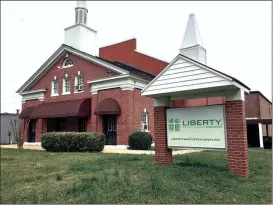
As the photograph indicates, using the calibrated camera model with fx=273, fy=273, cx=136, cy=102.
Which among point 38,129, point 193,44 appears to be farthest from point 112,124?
point 193,44

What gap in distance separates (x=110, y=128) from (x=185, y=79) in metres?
13.7

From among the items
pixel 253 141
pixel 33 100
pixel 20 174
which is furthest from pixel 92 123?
pixel 253 141

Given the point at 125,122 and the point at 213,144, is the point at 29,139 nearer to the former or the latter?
the point at 125,122

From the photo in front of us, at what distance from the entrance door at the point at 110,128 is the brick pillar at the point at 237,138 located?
13605mm

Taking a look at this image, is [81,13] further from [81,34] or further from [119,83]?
[119,83]

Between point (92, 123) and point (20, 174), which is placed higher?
point (92, 123)

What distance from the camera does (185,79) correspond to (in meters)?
8.48

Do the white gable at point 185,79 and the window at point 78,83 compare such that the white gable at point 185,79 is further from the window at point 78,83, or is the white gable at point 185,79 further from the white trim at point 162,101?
the window at point 78,83

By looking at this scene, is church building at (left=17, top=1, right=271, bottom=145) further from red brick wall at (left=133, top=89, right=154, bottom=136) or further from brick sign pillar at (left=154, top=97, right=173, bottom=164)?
brick sign pillar at (left=154, top=97, right=173, bottom=164)

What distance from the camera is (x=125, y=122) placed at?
65.4 feet

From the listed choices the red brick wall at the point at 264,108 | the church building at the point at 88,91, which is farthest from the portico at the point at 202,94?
the red brick wall at the point at 264,108

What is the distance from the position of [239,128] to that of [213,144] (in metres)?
0.91

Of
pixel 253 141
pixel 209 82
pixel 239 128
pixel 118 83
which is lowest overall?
pixel 253 141

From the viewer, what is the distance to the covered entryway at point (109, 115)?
20188 millimetres
